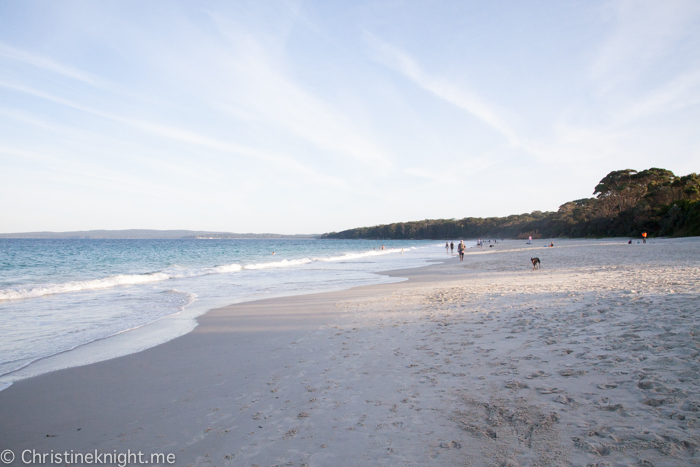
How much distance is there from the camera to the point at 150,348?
6.64 meters

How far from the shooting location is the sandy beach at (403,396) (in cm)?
Result: 294

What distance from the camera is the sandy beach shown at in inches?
116

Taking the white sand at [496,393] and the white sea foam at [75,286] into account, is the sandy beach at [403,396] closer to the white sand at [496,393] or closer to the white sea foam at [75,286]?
the white sand at [496,393]

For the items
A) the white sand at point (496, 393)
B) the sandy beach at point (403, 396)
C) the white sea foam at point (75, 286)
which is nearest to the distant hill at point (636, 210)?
Answer: the white sand at point (496, 393)

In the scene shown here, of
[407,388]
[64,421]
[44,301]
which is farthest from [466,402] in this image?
[44,301]

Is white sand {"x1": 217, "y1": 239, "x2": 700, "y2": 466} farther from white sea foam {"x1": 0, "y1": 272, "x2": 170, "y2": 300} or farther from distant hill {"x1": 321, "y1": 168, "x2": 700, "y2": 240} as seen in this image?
distant hill {"x1": 321, "y1": 168, "x2": 700, "y2": 240}

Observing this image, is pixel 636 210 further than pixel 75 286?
Yes

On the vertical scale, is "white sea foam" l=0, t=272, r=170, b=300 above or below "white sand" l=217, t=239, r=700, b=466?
above

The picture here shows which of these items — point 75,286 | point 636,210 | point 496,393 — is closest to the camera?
point 496,393

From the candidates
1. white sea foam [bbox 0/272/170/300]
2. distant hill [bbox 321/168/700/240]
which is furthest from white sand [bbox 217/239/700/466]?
distant hill [bbox 321/168/700/240]

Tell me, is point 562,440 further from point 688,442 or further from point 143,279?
point 143,279

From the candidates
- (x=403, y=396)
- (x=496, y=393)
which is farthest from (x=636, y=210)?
(x=403, y=396)

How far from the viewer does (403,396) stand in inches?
156

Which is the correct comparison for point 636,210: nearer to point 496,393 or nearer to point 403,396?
point 496,393
